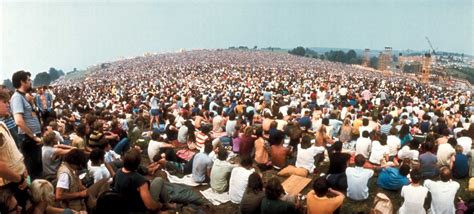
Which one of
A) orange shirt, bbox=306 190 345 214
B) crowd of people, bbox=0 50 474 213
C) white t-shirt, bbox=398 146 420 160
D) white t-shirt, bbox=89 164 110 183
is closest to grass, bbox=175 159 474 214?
crowd of people, bbox=0 50 474 213

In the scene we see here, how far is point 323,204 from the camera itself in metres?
Answer: 5.83

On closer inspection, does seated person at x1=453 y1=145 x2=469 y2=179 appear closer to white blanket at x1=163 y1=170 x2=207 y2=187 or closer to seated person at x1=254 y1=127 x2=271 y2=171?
seated person at x1=254 y1=127 x2=271 y2=171

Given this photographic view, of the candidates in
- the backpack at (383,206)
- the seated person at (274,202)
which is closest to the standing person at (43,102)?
the seated person at (274,202)

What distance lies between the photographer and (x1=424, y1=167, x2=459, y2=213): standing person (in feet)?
21.1

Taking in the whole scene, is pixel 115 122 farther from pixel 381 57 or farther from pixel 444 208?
pixel 381 57

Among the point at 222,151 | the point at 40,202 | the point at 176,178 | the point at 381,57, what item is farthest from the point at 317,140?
the point at 381,57

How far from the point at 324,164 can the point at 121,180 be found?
17.5 ft

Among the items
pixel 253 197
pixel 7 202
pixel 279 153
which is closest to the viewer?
pixel 7 202

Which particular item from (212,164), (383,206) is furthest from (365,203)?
(212,164)

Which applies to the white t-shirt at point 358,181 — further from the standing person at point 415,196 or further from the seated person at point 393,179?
the standing person at point 415,196

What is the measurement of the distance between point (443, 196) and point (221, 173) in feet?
12.7

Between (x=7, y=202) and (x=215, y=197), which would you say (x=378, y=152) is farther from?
(x=7, y=202)

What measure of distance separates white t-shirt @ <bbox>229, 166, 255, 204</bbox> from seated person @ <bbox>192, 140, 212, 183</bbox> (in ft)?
3.04

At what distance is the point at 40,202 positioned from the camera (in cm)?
499
